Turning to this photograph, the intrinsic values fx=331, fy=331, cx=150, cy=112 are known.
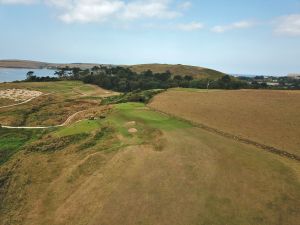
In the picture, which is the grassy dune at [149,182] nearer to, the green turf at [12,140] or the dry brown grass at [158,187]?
the dry brown grass at [158,187]

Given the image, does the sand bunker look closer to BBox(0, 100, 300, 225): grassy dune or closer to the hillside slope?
BBox(0, 100, 300, 225): grassy dune

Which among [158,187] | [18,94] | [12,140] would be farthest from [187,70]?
[158,187]

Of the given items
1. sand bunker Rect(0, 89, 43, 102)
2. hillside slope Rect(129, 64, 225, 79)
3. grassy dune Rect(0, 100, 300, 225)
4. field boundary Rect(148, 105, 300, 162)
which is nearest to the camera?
grassy dune Rect(0, 100, 300, 225)

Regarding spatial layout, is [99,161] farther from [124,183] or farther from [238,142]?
[238,142]

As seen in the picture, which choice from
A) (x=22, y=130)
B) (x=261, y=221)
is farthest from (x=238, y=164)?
(x=22, y=130)

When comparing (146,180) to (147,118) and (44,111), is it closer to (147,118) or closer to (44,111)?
(147,118)

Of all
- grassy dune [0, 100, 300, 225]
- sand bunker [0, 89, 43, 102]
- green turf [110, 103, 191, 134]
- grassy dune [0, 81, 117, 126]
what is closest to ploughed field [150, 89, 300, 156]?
green turf [110, 103, 191, 134]
